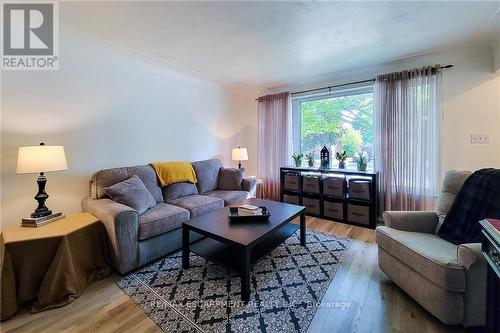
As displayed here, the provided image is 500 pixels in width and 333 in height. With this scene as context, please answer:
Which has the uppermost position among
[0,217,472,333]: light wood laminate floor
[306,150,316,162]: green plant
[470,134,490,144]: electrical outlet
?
[470,134,490,144]: electrical outlet

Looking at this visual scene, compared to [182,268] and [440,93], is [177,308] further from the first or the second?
[440,93]

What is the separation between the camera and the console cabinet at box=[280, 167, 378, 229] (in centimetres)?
316

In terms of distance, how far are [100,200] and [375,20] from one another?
3.33 m

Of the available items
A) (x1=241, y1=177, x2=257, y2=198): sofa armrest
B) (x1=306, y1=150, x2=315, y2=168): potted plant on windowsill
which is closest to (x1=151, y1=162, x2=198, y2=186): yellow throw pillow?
(x1=241, y1=177, x2=257, y2=198): sofa armrest

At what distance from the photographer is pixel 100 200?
2.32 meters

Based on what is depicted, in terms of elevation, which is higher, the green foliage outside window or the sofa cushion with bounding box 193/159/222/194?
the green foliage outside window

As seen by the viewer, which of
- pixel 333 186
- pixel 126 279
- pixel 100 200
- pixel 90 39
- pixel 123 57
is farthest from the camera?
pixel 333 186

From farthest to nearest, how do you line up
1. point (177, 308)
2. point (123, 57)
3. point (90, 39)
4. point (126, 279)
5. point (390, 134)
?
point (390, 134)
point (123, 57)
point (90, 39)
point (126, 279)
point (177, 308)

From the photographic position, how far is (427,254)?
1.51m

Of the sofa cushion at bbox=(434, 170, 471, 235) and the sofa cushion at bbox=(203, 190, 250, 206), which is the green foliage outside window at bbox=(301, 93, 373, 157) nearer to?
the sofa cushion at bbox=(434, 170, 471, 235)

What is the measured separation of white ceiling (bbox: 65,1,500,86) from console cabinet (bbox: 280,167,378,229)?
1.71 metres

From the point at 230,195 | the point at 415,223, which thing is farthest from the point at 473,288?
the point at 230,195

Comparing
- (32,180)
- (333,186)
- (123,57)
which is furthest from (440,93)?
(32,180)

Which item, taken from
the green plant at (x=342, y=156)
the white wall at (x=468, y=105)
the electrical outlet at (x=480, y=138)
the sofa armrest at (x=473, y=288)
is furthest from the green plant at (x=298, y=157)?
the sofa armrest at (x=473, y=288)
